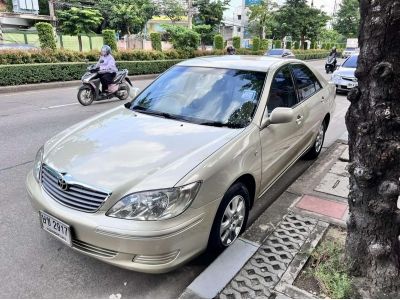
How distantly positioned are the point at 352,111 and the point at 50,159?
7.32 ft

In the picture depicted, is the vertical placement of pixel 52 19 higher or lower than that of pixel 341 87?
higher

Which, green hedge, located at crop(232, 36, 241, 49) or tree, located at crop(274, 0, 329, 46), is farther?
tree, located at crop(274, 0, 329, 46)

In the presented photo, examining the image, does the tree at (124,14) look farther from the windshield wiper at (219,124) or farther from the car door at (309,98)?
the windshield wiper at (219,124)

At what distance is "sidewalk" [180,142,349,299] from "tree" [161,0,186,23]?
144 ft

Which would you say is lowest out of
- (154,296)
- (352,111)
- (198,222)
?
(154,296)

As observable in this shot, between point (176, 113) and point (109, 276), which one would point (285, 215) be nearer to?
point (176, 113)

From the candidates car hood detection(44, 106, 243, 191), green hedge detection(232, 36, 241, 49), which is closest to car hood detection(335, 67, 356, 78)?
car hood detection(44, 106, 243, 191)

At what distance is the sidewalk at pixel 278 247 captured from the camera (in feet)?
7.90

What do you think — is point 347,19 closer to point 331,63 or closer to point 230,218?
point 331,63

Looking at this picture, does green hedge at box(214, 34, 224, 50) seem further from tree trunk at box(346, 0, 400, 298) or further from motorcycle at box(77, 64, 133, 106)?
tree trunk at box(346, 0, 400, 298)

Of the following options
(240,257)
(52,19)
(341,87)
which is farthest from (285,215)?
(52,19)

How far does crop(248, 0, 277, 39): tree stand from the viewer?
135 feet

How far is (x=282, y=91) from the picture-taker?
3.83 meters

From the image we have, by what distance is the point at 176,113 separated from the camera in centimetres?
340
